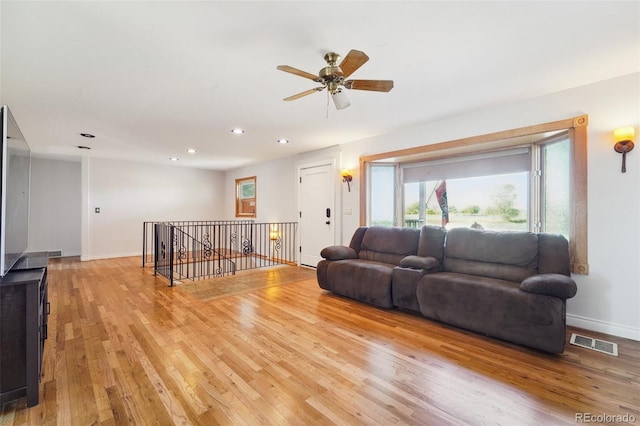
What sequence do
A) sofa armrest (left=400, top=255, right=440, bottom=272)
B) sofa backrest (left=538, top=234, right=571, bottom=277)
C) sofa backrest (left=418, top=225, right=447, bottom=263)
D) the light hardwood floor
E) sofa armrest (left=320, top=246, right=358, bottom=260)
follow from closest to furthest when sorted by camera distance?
the light hardwood floor
sofa backrest (left=538, top=234, right=571, bottom=277)
sofa armrest (left=400, top=255, right=440, bottom=272)
sofa backrest (left=418, top=225, right=447, bottom=263)
sofa armrest (left=320, top=246, right=358, bottom=260)

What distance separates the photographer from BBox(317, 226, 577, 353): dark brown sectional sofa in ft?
7.40

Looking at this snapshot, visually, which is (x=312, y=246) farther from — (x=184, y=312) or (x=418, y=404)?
(x=418, y=404)

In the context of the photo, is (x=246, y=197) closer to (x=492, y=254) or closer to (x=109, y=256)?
(x=109, y=256)

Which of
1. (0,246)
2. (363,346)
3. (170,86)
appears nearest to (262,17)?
(170,86)

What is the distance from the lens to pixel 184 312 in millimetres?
3084

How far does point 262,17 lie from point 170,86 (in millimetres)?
1467

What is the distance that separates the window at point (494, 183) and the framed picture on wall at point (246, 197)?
12.8 ft

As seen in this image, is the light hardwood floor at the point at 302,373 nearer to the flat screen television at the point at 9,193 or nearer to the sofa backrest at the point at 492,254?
the sofa backrest at the point at 492,254

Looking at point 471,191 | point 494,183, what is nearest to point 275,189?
point 471,191

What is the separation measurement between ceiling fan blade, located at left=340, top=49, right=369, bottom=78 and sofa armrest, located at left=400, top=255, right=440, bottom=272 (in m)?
2.13

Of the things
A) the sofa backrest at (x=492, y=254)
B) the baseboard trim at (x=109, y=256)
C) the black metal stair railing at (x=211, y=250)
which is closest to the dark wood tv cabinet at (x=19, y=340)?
the black metal stair railing at (x=211, y=250)

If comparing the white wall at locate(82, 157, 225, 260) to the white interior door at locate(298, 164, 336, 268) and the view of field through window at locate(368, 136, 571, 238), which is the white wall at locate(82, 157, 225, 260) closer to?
the white interior door at locate(298, 164, 336, 268)

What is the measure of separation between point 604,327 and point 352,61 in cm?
336

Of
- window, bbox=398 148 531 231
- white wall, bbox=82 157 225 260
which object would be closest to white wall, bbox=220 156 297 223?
white wall, bbox=82 157 225 260
